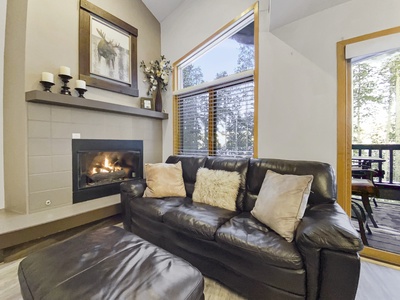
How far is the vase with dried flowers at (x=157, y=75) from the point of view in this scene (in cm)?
341

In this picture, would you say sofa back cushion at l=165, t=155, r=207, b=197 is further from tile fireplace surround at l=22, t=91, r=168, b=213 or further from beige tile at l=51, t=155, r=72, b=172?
beige tile at l=51, t=155, r=72, b=172

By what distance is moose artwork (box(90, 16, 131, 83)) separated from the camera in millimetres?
2744

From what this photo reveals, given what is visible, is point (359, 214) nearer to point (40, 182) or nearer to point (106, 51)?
point (40, 182)

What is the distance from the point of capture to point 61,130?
242 cm

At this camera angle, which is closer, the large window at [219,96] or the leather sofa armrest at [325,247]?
the leather sofa armrest at [325,247]

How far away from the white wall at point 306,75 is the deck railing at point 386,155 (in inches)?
10.3

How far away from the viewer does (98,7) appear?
2.75 meters

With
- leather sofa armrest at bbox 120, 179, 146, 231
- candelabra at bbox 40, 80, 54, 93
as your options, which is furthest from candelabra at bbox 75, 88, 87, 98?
leather sofa armrest at bbox 120, 179, 146, 231

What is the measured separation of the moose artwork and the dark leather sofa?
6.03ft

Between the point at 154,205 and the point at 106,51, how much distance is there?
2.39 meters

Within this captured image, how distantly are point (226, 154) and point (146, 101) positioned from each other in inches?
65.0

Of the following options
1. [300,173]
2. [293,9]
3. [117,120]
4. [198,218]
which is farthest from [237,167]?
[117,120]

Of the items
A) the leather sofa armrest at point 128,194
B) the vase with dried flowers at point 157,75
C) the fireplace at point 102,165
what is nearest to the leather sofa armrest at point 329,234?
the leather sofa armrest at point 128,194

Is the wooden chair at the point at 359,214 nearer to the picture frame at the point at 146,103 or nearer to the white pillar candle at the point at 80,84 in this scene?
the picture frame at the point at 146,103
